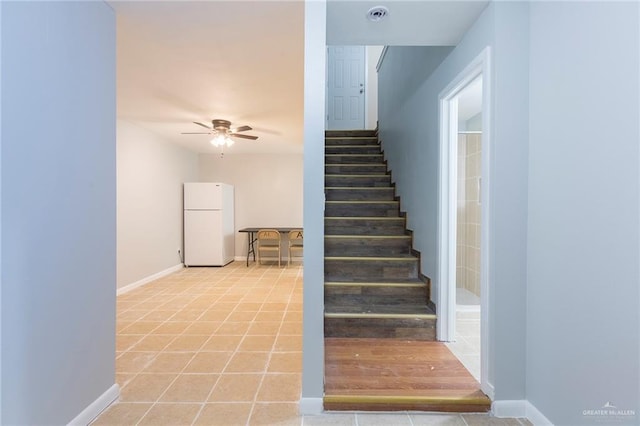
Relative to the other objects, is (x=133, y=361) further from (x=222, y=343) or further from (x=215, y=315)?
(x=215, y=315)

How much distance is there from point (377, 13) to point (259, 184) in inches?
212

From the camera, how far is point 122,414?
5.81ft

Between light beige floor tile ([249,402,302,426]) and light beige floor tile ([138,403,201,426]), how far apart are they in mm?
363

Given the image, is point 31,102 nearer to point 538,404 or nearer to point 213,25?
point 213,25

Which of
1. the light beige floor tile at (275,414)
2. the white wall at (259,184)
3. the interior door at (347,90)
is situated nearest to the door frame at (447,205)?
the light beige floor tile at (275,414)

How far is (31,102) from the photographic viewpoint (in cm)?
135

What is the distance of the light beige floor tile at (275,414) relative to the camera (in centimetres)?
171

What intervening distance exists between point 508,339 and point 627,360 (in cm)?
56

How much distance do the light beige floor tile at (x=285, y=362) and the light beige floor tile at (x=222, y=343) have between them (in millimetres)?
418

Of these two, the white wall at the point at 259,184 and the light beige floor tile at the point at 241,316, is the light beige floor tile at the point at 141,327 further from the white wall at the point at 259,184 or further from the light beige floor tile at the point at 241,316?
the white wall at the point at 259,184

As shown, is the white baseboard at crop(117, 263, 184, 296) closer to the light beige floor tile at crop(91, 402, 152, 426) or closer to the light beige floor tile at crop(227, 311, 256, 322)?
the light beige floor tile at crop(227, 311, 256, 322)

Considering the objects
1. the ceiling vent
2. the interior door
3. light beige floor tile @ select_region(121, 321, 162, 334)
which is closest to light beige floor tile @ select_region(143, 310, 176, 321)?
light beige floor tile @ select_region(121, 321, 162, 334)

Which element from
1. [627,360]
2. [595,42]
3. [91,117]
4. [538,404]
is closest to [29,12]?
[91,117]

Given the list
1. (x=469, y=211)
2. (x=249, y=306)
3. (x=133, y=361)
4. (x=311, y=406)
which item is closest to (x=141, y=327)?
(x=133, y=361)
